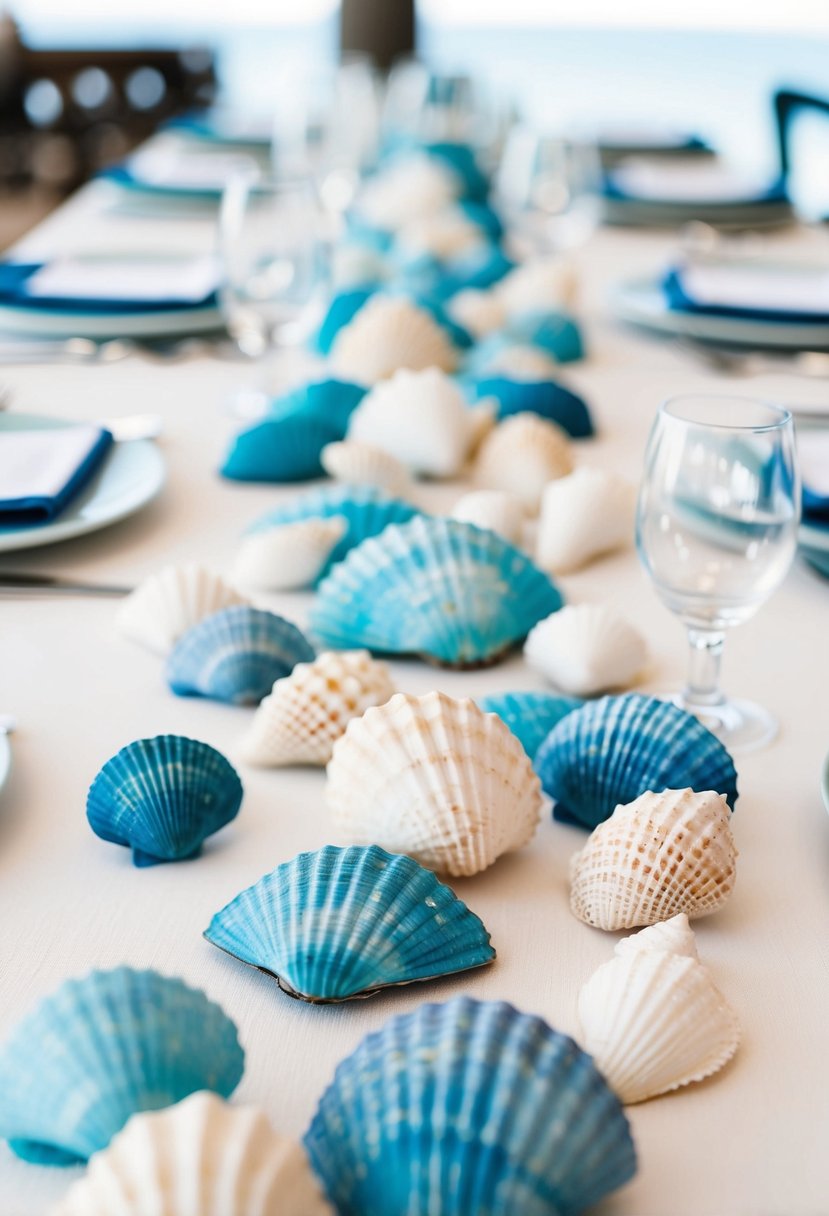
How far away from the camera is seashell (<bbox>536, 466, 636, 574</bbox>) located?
0.98 m

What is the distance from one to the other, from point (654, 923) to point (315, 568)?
1.41ft

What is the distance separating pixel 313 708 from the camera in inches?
27.7

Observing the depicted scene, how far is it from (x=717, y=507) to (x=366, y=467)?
1.40ft

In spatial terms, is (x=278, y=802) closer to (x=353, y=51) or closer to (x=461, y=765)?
Answer: (x=461, y=765)

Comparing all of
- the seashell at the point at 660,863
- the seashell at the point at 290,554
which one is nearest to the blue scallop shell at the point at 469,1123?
the seashell at the point at 660,863

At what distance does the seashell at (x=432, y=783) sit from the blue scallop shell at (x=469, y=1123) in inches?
6.4

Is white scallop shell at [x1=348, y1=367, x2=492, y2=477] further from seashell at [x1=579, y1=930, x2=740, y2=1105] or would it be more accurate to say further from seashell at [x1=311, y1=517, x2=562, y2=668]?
seashell at [x1=579, y1=930, x2=740, y2=1105]

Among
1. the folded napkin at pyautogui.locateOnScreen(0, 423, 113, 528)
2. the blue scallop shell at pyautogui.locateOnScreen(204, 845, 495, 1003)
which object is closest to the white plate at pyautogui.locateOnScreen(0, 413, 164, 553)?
the folded napkin at pyautogui.locateOnScreen(0, 423, 113, 528)

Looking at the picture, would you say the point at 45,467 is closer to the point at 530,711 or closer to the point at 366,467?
the point at 366,467

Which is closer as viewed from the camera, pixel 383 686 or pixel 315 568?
pixel 383 686

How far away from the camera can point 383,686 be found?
2.36 ft

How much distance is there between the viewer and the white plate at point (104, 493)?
0.95 meters

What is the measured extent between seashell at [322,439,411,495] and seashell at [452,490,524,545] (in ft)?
0.32

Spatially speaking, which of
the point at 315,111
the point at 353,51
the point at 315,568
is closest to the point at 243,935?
the point at 315,568
